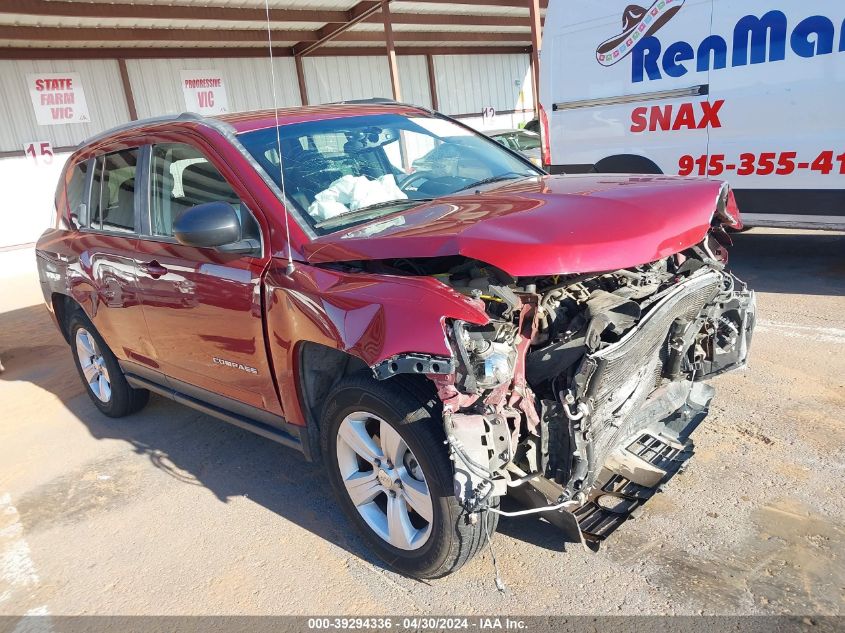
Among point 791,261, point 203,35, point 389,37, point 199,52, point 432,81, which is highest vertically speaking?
point 203,35

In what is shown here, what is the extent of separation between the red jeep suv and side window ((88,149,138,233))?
0.04 meters

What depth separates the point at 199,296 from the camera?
3338 millimetres

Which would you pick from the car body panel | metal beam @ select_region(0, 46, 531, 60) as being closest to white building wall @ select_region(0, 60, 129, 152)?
metal beam @ select_region(0, 46, 531, 60)

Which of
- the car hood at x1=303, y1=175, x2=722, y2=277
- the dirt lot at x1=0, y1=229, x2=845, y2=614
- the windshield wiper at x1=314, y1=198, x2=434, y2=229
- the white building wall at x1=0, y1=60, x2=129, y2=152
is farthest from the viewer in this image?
the white building wall at x1=0, y1=60, x2=129, y2=152

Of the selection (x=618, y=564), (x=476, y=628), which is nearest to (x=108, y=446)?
(x=476, y=628)

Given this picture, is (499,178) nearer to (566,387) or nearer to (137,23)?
(566,387)

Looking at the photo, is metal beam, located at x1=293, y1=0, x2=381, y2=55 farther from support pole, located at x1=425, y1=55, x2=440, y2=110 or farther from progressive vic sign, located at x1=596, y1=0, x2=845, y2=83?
progressive vic sign, located at x1=596, y1=0, x2=845, y2=83

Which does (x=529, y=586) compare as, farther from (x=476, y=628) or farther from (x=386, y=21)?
(x=386, y=21)

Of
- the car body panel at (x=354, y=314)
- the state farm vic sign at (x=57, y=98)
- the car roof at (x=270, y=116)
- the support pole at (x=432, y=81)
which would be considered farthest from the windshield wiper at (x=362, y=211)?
the support pole at (x=432, y=81)

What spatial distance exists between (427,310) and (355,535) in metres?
1.37

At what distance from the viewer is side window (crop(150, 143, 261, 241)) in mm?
3199

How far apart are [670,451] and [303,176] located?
2.13 meters

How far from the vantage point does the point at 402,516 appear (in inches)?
107

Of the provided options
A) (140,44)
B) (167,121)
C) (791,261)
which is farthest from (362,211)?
(140,44)
